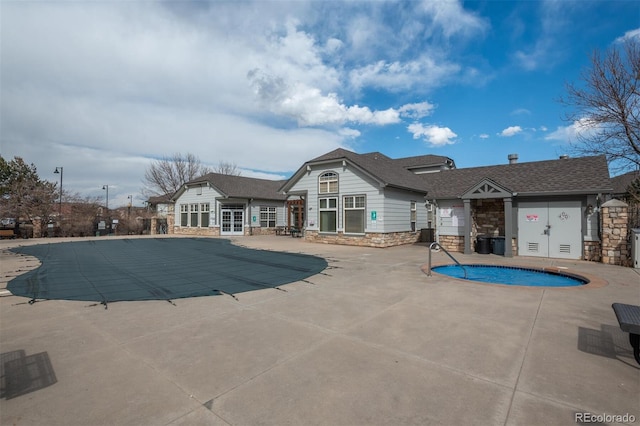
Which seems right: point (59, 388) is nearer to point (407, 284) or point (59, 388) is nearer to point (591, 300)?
point (407, 284)

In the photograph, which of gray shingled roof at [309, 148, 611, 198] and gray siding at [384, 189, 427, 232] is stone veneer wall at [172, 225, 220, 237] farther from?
gray siding at [384, 189, 427, 232]

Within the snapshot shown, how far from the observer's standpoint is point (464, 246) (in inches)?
526

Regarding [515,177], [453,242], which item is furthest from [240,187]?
[515,177]

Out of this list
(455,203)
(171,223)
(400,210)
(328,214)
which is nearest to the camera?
(455,203)

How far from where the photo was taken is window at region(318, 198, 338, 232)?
55.5 ft

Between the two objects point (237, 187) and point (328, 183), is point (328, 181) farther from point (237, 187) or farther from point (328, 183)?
point (237, 187)

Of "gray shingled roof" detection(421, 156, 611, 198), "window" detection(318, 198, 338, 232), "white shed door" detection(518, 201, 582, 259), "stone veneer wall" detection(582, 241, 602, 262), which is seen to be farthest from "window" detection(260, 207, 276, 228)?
"stone veneer wall" detection(582, 241, 602, 262)

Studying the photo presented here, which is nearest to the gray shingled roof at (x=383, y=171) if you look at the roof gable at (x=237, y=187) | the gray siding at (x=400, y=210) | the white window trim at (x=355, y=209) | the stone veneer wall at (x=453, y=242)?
the gray siding at (x=400, y=210)

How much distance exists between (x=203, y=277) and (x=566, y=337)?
736cm

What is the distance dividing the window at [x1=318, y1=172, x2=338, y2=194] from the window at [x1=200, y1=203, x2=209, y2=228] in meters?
11.9

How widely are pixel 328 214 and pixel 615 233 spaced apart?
11.8m

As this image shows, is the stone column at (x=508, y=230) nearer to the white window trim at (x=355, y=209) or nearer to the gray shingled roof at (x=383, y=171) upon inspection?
the gray shingled roof at (x=383, y=171)

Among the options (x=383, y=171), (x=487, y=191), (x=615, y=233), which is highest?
(x=383, y=171)

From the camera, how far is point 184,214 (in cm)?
2689
